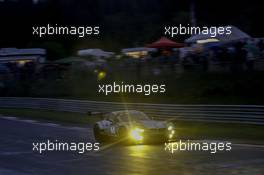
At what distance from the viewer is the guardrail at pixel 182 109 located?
22500 mm

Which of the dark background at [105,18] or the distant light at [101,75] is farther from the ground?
the dark background at [105,18]

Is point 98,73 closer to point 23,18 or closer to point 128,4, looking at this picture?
point 23,18

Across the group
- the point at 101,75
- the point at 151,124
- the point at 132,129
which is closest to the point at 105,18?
the point at 101,75

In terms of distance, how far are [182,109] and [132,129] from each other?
8449mm

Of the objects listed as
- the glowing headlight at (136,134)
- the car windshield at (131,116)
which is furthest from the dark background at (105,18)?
the glowing headlight at (136,134)

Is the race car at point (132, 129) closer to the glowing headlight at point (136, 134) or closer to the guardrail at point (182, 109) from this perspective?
the glowing headlight at point (136, 134)

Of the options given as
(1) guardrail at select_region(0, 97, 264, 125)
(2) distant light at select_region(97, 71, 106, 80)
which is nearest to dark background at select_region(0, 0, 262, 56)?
(2) distant light at select_region(97, 71, 106, 80)

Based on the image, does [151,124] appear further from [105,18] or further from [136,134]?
[105,18]

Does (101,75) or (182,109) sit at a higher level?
(101,75)

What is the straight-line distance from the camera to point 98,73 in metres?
35.3

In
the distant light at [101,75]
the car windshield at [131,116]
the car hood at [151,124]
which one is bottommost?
the car hood at [151,124]

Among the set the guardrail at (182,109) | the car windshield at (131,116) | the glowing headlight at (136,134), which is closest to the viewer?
the glowing headlight at (136,134)

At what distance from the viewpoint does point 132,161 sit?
1353cm

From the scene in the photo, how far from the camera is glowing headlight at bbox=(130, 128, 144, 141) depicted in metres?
17.2
